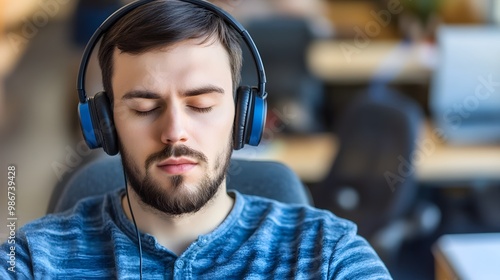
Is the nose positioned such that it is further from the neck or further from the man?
the neck

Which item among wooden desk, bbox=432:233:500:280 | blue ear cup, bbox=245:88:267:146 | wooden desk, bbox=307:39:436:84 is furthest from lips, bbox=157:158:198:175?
wooden desk, bbox=307:39:436:84

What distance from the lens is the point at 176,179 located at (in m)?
1.07

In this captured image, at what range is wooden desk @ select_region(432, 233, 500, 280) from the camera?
4.68 feet

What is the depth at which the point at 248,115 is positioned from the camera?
113 centimetres

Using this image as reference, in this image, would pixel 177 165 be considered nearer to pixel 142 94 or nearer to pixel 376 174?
pixel 142 94

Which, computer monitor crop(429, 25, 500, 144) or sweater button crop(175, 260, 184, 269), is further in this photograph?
computer monitor crop(429, 25, 500, 144)

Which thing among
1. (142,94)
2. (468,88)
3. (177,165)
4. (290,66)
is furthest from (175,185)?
(290,66)

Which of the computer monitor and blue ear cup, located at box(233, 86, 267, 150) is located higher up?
blue ear cup, located at box(233, 86, 267, 150)

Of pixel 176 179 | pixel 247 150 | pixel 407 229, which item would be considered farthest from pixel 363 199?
pixel 176 179

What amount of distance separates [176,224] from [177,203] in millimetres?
64

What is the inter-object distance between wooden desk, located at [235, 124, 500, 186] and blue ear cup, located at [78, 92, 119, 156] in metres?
1.52

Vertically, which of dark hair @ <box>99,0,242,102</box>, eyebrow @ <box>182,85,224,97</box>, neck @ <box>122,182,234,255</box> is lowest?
neck @ <box>122,182,234,255</box>

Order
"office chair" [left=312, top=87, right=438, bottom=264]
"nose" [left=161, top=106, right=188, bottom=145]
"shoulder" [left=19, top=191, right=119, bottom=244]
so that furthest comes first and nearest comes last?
"office chair" [left=312, top=87, right=438, bottom=264]
"shoulder" [left=19, top=191, right=119, bottom=244]
"nose" [left=161, top=106, right=188, bottom=145]

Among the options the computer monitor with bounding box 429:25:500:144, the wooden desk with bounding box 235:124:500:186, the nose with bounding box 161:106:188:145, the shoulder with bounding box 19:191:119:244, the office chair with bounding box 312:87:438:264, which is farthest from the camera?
the computer monitor with bounding box 429:25:500:144
